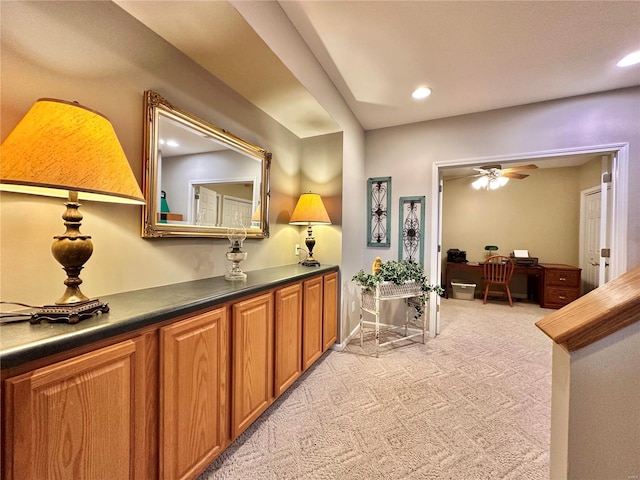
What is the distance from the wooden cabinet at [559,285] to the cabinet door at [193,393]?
530cm

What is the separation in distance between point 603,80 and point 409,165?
1.74 meters

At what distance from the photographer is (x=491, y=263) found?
4668 mm

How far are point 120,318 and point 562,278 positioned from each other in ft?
19.0

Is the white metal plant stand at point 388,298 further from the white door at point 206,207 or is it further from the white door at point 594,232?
the white door at point 594,232

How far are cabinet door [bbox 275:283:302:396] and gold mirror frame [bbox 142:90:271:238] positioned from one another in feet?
2.08

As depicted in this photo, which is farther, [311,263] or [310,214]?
[311,263]

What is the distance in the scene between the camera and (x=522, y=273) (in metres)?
4.65

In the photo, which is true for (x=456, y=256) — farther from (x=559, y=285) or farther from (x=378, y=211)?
(x=378, y=211)

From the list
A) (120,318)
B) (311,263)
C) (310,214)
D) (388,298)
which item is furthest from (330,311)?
(120,318)

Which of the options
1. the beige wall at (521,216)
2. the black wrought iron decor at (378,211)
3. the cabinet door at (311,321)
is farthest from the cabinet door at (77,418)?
the beige wall at (521,216)

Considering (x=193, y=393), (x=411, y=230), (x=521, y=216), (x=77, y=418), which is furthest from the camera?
(x=521, y=216)

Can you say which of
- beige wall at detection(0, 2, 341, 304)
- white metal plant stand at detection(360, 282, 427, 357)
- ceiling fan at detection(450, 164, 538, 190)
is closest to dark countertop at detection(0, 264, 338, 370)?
beige wall at detection(0, 2, 341, 304)

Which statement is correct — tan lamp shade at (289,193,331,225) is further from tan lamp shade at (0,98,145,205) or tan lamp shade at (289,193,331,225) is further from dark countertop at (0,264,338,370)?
tan lamp shade at (0,98,145,205)

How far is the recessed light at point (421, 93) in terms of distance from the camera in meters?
2.47
